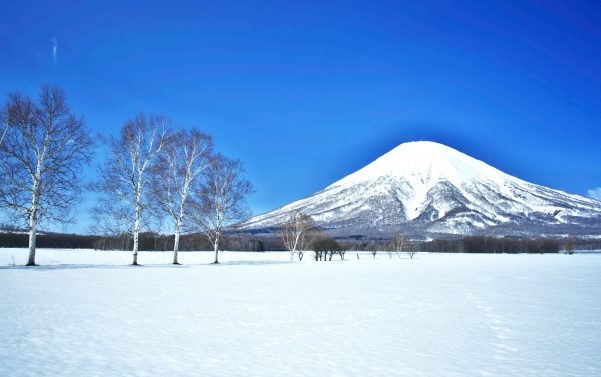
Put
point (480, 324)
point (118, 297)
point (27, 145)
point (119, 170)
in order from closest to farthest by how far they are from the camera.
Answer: point (480, 324) < point (118, 297) < point (27, 145) < point (119, 170)

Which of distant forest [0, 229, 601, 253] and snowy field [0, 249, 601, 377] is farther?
distant forest [0, 229, 601, 253]

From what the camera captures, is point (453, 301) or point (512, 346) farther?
point (453, 301)

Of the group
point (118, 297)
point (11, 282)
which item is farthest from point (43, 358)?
point (11, 282)

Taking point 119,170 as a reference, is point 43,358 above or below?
below

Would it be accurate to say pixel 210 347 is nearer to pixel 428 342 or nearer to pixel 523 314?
pixel 428 342

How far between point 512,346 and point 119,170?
30336mm

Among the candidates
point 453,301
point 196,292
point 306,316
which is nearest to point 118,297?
point 196,292

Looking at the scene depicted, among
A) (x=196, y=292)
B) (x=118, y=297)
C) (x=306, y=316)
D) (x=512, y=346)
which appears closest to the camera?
(x=512, y=346)

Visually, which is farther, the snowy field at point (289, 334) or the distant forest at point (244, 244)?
the distant forest at point (244, 244)

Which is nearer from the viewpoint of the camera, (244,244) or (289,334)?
(289,334)

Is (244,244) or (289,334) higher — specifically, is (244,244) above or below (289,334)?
below

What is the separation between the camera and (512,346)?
28.5 ft

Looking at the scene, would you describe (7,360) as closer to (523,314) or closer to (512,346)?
(512,346)

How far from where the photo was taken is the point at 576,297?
17.4 meters
